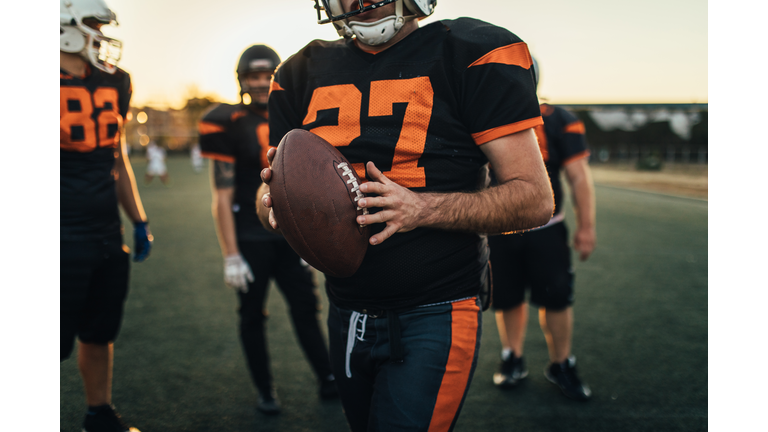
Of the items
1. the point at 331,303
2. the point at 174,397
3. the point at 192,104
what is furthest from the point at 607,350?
the point at 192,104

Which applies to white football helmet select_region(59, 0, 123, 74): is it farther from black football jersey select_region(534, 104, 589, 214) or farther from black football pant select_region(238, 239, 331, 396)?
black football jersey select_region(534, 104, 589, 214)

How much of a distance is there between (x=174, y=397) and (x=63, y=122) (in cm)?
163

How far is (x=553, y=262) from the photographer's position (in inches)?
111

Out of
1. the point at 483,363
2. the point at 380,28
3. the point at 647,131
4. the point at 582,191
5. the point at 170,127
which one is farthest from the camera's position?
the point at 170,127

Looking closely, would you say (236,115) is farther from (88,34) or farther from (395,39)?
(395,39)

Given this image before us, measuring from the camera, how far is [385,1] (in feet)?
4.51

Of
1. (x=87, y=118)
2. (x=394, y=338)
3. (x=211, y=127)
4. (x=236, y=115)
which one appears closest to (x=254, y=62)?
(x=236, y=115)

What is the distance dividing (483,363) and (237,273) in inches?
67.8

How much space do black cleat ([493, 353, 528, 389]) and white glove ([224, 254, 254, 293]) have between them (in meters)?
1.59

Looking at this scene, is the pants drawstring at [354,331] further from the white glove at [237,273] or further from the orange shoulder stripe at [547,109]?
the orange shoulder stripe at [547,109]

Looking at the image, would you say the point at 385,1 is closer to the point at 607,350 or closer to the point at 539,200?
the point at 539,200

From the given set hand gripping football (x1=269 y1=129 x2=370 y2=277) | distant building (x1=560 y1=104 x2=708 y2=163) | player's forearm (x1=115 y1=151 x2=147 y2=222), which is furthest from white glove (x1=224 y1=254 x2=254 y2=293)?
distant building (x1=560 y1=104 x2=708 y2=163)

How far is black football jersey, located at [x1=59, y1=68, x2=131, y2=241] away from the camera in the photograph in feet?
7.11

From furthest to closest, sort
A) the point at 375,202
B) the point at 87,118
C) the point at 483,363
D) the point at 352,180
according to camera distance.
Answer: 1. the point at 483,363
2. the point at 87,118
3. the point at 352,180
4. the point at 375,202
